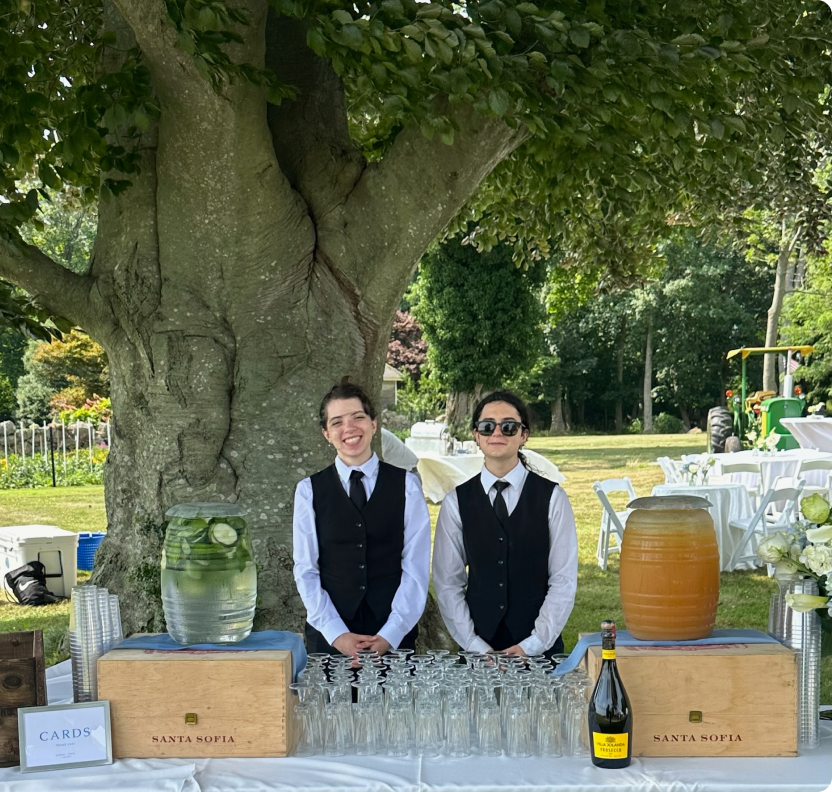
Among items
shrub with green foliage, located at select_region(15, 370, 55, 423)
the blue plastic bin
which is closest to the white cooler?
the blue plastic bin

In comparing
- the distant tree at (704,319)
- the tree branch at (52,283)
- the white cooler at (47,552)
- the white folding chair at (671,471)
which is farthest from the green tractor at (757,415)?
the distant tree at (704,319)

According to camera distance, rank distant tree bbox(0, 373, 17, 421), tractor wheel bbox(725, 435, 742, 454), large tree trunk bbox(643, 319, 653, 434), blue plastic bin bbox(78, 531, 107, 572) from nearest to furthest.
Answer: blue plastic bin bbox(78, 531, 107, 572) → tractor wheel bbox(725, 435, 742, 454) → distant tree bbox(0, 373, 17, 421) → large tree trunk bbox(643, 319, 653, 434)

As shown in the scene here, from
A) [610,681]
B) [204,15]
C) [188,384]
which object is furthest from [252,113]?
[610,681]

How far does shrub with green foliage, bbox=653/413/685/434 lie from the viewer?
1478 inches

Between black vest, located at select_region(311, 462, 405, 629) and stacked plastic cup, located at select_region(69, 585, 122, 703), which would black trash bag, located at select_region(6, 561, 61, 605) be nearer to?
black vest, located at select_region(311, 462, 405, 629)

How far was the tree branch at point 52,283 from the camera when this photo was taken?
537 centimetres

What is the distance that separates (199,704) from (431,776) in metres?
0.66

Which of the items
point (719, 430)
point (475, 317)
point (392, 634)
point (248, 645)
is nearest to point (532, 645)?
point (392, 634)

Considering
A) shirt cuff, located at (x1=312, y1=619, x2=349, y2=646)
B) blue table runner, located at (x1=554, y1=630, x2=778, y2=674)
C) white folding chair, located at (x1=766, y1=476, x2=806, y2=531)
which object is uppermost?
blue table runner, located at (x1=554, y1=630, x2=778, y2=674)

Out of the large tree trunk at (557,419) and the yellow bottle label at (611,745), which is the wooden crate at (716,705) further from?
the large tree trunk at (557,419)

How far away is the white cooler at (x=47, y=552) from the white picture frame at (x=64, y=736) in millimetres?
6884

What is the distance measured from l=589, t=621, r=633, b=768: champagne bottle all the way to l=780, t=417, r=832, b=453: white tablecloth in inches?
480

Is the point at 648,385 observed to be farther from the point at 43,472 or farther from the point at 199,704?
the point at 199,704

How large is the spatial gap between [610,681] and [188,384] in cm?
316
